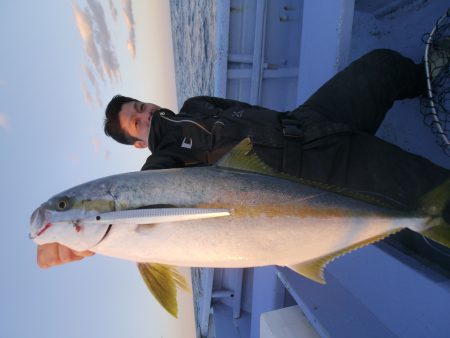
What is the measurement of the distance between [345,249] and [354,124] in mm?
1110

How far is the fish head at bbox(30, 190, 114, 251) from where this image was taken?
1270mm

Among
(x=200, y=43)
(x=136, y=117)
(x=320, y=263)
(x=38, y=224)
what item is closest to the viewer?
(x=38, y=224)

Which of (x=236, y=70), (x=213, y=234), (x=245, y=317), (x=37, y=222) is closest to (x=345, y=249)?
(x=213, y=234)

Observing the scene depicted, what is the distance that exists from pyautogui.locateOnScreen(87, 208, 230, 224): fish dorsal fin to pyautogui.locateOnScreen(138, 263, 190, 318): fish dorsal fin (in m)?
0.25

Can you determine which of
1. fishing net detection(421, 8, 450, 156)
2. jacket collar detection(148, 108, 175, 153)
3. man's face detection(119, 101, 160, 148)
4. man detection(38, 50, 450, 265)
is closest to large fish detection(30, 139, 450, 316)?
man detection(38, 50, 450, 265)

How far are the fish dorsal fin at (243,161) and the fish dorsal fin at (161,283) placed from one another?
50cm

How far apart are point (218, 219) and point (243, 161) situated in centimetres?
28

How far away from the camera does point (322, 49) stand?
2885 millimetres

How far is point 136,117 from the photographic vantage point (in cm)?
243

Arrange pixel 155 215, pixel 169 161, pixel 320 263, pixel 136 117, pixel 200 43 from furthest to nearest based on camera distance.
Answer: pixel 200 43
pixel 136 117
pixel 169 161
pixel 320 263
pixel 155 215

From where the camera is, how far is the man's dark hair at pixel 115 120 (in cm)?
251

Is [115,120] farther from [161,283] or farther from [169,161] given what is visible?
[161,283]

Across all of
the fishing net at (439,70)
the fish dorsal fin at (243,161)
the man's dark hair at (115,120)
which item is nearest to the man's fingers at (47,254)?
the fish dorsal fin at (243,161)

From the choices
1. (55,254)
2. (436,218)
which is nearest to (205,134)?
(55,254)
